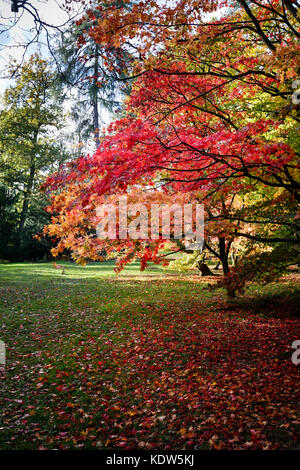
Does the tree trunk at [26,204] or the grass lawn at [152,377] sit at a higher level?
the tree trunk at [26,204]

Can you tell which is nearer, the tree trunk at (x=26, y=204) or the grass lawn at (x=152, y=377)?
the grass lawn at (x=152, y=377)

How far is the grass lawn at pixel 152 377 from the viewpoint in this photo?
3.12 meters

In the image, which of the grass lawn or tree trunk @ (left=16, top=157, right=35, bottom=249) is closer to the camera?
the grass lawn

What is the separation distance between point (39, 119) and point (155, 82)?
73.6ft

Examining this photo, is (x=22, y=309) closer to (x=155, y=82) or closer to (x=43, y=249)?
(x=155, y=82)

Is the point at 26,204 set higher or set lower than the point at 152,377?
higher

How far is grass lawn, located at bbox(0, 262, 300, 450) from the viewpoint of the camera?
3.12m

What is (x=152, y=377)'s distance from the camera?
4.48 meters

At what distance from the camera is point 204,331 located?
258 inches

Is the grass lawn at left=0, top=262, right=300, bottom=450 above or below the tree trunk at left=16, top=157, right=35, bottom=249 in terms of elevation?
below

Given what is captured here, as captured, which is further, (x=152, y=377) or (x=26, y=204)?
(x=26, y=204)
